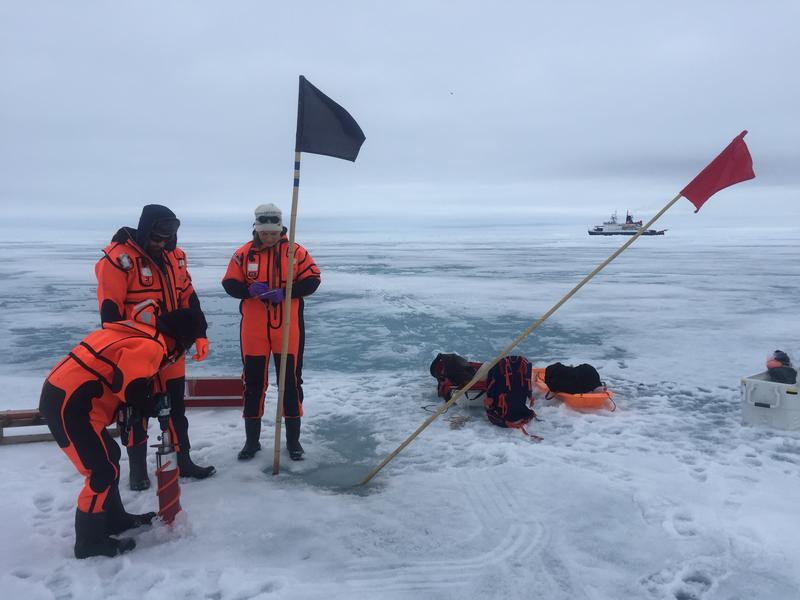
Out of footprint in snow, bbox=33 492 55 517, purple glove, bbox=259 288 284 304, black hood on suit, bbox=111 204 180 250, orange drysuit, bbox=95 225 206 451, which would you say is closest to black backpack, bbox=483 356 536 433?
purple glove, bbox=259 288 284 304

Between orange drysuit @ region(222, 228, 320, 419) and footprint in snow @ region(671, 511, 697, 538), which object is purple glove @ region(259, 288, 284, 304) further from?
footprint in snow @ region(671, 511, 697, 538)

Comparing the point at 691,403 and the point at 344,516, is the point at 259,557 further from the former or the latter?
the point at 691,403

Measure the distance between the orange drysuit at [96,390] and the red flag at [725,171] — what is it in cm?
352

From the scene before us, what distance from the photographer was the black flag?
11.1 ft

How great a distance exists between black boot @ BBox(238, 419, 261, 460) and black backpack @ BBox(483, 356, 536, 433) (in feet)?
6.25

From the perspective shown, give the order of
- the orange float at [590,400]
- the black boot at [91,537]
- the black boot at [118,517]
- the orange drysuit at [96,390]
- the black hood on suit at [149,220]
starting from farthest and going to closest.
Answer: the orange float at [590,400] < the black hood on suit at [149,220] < the black boot at [118,517] < the black boot at [91,537] < the orange drysuit at [96,390]

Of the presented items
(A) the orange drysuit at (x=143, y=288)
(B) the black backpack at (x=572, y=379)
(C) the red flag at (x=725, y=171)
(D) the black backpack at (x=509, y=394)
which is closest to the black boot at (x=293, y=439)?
(A) the orange drysuit at (x=143, y=288)

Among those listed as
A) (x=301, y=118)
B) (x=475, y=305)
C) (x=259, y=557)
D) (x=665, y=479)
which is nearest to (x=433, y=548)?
(x=259, y=557)

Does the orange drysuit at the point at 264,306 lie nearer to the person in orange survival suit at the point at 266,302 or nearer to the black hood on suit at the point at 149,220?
the person in orange survival suit at the point at 266,302

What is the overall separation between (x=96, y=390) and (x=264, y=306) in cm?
135

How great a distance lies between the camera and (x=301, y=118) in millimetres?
3375

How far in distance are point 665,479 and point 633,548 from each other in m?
0.92

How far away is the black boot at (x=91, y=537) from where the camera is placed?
103 inches

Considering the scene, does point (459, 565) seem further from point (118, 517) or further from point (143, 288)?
point (143, 288)
